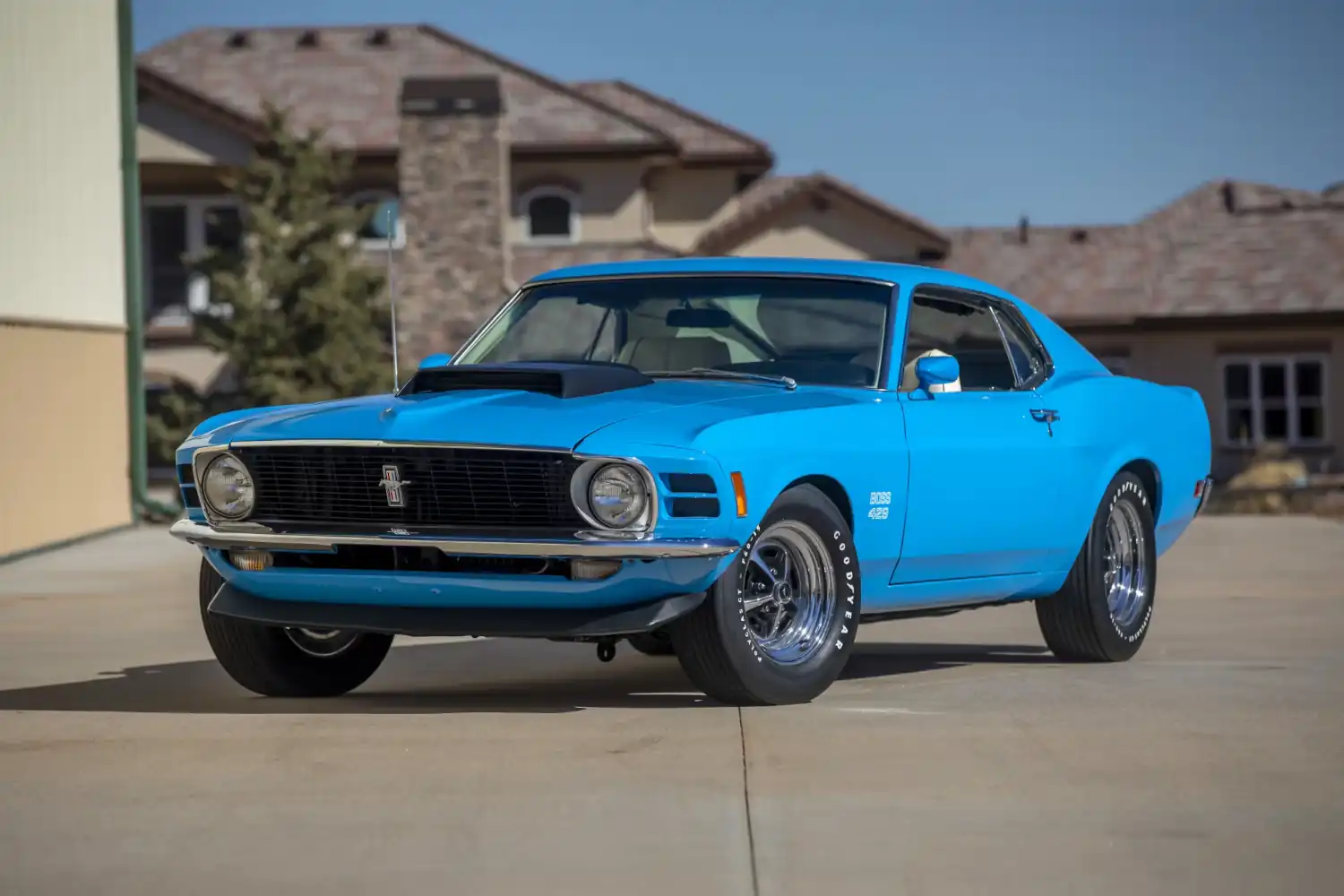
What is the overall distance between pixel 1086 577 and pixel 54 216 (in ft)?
42.8

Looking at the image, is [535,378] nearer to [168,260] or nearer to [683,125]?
[168,260]

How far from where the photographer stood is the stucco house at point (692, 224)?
39812 mm

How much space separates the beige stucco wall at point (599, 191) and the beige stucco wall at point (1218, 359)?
8.80 metres

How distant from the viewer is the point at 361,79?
4400 cm

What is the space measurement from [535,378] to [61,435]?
13350mm

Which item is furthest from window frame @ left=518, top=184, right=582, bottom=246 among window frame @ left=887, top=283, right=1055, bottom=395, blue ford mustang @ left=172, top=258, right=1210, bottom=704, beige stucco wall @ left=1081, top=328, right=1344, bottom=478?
blue ford mustang @ left=172, top=258, right=1210, bottom=704

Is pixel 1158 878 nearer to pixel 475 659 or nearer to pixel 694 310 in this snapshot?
pixel 694 310

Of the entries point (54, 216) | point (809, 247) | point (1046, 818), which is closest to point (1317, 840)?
point (1046, 818)

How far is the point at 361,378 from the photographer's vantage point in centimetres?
3481

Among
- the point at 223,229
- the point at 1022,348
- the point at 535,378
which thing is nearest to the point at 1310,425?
the point at 223,229

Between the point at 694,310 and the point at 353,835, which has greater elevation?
the point at 694,310

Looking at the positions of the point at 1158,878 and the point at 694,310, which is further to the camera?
the point at 694,310

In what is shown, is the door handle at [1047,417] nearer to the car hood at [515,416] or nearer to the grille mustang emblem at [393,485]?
the car hood at [515,416]

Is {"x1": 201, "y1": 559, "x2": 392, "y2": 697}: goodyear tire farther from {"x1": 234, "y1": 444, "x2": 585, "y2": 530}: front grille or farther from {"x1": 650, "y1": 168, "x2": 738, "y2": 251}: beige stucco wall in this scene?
{"x1": 650, "y1": 168, "x2": 738, "y2": 251}: beige stucco wall
